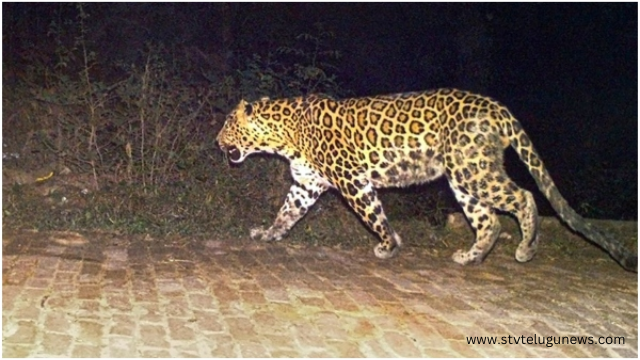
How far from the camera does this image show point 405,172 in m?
6.64

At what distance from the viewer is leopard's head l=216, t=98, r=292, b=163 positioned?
7031mm

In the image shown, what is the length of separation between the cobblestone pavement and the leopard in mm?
363

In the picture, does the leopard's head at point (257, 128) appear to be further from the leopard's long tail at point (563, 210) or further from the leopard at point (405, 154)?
the leopard's long tail at point (563, 210)

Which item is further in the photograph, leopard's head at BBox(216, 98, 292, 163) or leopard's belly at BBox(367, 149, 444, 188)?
leopard's head at BBox(216, 98, 292, 163)

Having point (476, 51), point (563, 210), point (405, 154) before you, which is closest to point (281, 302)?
point (405, 154)

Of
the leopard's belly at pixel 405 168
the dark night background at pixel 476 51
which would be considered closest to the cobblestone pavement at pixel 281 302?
the leopard's belly at pixel 405 168

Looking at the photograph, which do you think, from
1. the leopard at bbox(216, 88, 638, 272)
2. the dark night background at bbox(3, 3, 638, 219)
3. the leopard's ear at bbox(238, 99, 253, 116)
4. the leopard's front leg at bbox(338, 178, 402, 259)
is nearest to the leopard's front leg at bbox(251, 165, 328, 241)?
the leopard at bbox(216, 88, 638, 272)

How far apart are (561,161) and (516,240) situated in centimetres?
592

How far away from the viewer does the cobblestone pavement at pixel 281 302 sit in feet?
13.5

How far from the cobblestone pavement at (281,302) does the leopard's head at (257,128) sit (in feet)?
3.25

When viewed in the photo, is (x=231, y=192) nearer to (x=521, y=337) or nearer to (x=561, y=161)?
(x=521, y=337)

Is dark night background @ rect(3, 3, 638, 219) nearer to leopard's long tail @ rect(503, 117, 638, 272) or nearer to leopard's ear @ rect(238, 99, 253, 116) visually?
leopard's ear @ rect(238, 99, 253, 116)

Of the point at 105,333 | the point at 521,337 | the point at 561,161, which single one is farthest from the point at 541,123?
the point at 105,333

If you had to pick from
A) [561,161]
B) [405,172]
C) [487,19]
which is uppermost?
[487,19]
